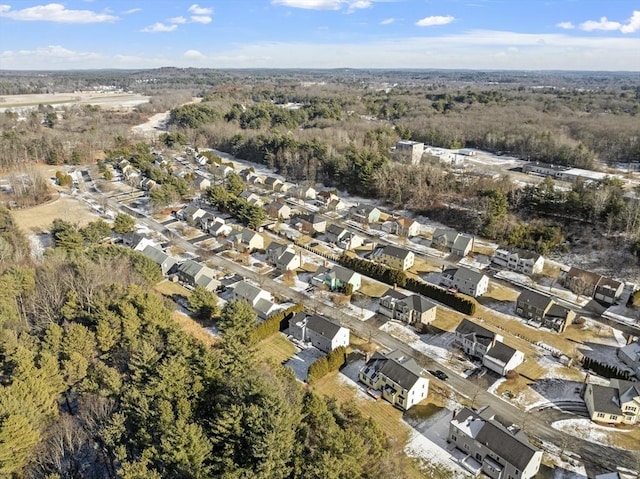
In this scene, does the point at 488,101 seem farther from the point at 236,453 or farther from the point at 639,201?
the point at 236,453

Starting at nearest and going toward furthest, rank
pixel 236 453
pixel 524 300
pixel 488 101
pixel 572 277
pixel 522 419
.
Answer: pixel 236 453 < pixel 522 419 < pixel 524 300 < pixel 572 277 < pixel 488 101

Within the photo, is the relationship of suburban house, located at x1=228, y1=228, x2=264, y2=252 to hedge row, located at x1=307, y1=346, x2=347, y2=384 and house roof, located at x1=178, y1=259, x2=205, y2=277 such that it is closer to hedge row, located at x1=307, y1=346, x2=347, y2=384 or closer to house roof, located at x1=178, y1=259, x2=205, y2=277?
house roof, located at x1=178, y1=259, x2=205, y2=277

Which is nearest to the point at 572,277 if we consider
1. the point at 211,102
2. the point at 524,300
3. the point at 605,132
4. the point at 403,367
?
the point at 524,300

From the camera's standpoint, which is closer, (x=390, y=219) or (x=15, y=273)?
→ (x=15, y=273)

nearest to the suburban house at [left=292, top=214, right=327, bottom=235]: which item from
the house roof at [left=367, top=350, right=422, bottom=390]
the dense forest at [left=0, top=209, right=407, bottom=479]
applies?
the dense forest at [left=0, top=209, right=407, bottom=479]

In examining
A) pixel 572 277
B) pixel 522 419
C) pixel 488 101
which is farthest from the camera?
pixel 488 101

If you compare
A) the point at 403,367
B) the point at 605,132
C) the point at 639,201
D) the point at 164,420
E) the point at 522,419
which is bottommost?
the point at 522,419
